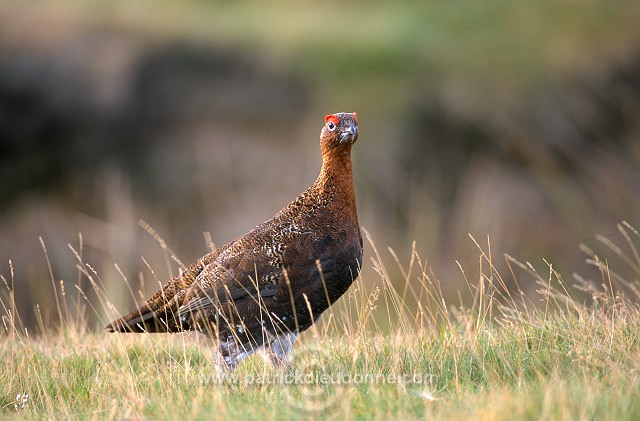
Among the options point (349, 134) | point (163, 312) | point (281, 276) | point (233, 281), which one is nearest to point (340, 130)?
point (349, 134)

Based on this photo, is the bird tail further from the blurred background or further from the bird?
the blurred background

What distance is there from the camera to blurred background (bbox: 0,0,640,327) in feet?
40.8

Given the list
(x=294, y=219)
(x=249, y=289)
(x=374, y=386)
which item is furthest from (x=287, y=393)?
(x=294, y=219)

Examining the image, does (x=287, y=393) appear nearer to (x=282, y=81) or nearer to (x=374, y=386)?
(x=374, y=386)

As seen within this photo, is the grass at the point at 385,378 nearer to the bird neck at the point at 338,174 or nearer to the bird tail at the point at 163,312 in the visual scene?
the bird tail at the point at 163,312

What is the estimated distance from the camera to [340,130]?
6.00 meters

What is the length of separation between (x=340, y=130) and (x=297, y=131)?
25.9ft

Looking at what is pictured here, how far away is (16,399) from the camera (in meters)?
5.35

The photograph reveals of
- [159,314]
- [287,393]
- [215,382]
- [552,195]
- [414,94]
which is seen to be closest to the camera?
[287,393]

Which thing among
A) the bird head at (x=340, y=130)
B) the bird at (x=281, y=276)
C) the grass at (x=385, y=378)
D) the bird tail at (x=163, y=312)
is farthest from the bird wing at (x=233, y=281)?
the bird head at (x=340, y=130)

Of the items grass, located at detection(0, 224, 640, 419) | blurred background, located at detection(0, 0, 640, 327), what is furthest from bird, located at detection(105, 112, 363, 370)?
blurred background, located at detection(0, 0, 640, 327)

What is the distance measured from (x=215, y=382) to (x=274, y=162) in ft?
27.9

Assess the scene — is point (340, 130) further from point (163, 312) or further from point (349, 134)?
point (163, 312)

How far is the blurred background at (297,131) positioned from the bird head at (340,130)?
5.61 metres
